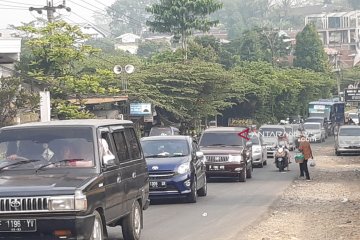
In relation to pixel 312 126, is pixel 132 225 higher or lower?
higher

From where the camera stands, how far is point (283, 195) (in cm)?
2366

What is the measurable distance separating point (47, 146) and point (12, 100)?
20795mm

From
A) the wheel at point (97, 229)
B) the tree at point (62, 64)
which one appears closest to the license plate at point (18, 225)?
the wheel at point (97, 229)

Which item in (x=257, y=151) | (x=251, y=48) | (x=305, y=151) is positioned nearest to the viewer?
(x=305, y=151)

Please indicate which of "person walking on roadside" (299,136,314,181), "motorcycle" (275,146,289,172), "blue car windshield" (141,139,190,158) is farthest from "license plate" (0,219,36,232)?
"motorcycle" (275,146,289,172)

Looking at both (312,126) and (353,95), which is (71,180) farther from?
(353,95)

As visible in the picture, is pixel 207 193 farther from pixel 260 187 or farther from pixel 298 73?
pixel 298 73

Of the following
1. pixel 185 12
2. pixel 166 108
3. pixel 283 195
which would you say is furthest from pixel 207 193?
pixel 185 12

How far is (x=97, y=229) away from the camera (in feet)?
37.4

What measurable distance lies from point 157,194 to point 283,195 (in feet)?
15.3

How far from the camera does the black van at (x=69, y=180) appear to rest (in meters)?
10.7

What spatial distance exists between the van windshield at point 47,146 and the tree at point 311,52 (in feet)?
320

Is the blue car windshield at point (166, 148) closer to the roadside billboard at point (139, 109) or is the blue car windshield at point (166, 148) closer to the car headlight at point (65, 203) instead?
the car headlight at point (65, 203)

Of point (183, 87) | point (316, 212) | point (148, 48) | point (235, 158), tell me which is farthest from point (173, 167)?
point (148, 48)
